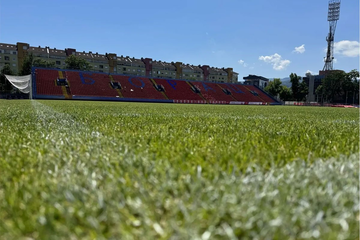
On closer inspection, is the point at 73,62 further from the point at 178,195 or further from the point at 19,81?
the point at 178,195

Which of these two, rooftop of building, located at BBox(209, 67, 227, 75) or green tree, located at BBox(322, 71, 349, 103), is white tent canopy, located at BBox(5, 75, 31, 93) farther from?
rooftop of building, located at BBox(209, 67, 227, 75)

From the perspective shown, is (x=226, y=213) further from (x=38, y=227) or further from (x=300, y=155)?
(x=300, y=155)

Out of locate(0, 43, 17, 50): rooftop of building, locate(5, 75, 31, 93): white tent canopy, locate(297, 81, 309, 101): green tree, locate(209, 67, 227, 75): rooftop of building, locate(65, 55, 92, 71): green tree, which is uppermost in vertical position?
locate(0, 43, 17, 50): rooftop of building

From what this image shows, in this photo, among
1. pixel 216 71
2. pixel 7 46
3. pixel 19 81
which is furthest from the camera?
pixel 216 71

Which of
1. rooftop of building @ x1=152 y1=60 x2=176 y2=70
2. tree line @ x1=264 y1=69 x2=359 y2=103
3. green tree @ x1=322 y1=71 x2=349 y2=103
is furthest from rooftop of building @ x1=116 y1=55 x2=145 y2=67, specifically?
green tree @ x1=322 y1=71 x2=349 y2=103

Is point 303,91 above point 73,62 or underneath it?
underneath

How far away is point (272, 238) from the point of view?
698mm

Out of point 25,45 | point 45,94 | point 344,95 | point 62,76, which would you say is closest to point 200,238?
point 45,94

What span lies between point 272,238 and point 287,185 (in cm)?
41

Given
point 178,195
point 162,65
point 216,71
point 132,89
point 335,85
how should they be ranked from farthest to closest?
1. point 216,71
2. point 162,65
3. point 335,85
4. point 132,89
5. point 178,195

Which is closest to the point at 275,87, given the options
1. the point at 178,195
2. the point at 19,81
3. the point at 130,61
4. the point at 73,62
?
the point at 130,61

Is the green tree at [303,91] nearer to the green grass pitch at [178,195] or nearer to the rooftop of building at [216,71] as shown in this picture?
the rooftop of building at [216,71]

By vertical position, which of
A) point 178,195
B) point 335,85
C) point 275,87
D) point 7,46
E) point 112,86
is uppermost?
point 7,46

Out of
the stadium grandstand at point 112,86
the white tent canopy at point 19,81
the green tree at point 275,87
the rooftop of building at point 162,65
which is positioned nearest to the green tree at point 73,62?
the stadium grandstand at point 112,86
